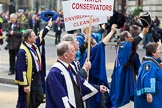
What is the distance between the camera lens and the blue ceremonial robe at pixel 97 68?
910cm

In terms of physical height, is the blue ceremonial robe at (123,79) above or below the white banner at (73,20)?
below

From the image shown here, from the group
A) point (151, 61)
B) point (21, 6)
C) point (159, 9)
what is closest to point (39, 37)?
point (151, 61)

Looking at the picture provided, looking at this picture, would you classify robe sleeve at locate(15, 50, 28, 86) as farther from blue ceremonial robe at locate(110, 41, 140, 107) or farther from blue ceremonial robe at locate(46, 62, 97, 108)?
blue ceremonial robe at locate(46, 62, 97, 108)

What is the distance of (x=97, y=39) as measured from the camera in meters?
9.95

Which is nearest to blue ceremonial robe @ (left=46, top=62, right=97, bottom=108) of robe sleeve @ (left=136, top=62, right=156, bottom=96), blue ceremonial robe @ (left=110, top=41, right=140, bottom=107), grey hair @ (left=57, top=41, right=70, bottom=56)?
grey hair @ (left=57, top=41, right=70, bottom=56)

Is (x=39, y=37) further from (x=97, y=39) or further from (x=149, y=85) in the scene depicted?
(x=149, y=85)

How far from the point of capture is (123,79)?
10.5m

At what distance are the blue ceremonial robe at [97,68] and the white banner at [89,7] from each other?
3.92 feet

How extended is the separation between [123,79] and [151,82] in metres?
2.92

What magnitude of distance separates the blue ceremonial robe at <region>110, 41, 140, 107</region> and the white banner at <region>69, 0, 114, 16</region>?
2.37 metres

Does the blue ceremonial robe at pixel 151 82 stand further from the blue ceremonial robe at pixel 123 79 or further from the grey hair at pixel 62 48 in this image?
the blue ceremonial robe at pixel 123 79

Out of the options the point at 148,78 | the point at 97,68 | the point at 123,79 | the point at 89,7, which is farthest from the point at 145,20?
the point at 148,78

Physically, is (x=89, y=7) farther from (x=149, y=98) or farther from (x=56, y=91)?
(x=56, y=91)

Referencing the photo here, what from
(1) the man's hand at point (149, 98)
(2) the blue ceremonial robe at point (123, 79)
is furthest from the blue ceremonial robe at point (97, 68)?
(1) the man's hand at point (149, 98)
